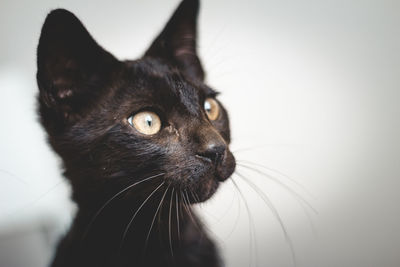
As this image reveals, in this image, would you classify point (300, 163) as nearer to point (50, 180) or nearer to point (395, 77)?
point (395, 77)

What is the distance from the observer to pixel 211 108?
718 mm

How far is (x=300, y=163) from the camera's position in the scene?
2.77 feet

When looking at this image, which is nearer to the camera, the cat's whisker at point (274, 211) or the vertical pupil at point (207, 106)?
the vertical pupil at point (207, 106)

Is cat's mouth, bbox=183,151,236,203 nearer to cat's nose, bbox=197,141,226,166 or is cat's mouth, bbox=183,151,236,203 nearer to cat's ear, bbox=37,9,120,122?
cat's nose, bbox=197,141,226,166

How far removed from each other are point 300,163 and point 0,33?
0.73 m

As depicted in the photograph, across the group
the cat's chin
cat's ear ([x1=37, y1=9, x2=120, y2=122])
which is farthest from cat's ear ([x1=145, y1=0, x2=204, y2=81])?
the cat's chin

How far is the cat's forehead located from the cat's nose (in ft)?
0.30

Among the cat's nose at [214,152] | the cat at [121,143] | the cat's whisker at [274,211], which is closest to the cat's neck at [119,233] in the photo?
the cat at [121,143]

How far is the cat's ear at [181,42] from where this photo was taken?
0.73 meters

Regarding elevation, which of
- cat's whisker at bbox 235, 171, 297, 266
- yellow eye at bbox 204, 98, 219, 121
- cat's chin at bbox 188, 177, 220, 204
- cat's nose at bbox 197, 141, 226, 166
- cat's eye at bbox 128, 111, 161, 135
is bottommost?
cat's whisker at bbox 235, 171, 297, 266

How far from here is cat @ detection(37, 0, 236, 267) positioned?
0.56 meters

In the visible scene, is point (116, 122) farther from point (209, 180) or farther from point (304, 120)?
point (304, 120)

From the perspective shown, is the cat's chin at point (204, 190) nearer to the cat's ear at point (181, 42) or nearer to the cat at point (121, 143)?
the cat at point (121, 143)

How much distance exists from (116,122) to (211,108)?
0.71 ft
